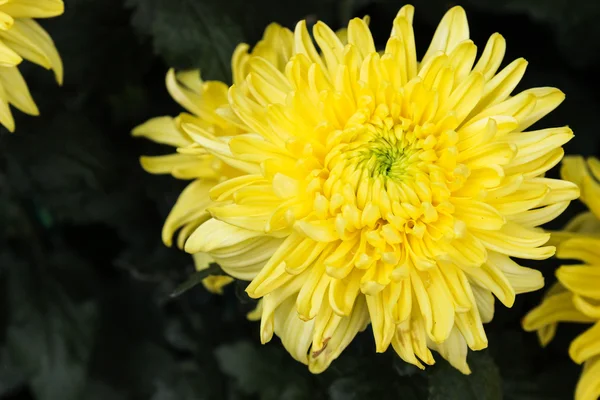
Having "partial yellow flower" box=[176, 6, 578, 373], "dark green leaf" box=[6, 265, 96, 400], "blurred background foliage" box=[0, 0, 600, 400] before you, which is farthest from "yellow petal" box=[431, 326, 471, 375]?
"dark green leaf" box=[6, 265, 96, 400]

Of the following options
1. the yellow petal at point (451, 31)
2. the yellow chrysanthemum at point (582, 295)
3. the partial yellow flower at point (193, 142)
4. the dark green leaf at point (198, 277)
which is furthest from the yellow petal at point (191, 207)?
the yellow chrysanthemum at point (582, 295)

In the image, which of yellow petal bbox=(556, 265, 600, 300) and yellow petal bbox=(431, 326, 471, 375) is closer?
yellow petal bbox=(431, 326, 471, 375)

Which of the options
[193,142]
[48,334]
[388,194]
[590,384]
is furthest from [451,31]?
[48,334]

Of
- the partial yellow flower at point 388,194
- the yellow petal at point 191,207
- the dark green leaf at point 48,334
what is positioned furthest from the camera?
the dark green leaf at point 48,334

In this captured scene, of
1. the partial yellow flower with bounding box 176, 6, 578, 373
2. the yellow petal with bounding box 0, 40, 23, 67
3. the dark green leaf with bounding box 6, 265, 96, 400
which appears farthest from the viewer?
the dark green leaf with bounding box 6, 265, 96, 400

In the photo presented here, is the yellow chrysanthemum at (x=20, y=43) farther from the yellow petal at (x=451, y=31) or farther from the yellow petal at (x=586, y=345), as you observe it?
the yellow petal at (x=586, y=345)

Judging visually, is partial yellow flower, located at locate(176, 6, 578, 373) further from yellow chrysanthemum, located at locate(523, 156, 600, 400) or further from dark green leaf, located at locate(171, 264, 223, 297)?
yellow chrysanthemum, located at locate(523, 156, 600, 400)

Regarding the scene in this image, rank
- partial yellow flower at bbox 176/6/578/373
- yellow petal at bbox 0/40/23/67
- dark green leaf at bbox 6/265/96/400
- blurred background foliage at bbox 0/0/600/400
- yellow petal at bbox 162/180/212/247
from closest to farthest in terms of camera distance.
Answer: partial yellow flower at bbox 176/6/578/373 → yellow petal at bbox 0/40/23/67 → yellow petal at bbox 162/180/212/247 → blurred background foliage at bbox 0/0/600/400 → dark green leaf at bbox 6/265/96/400
